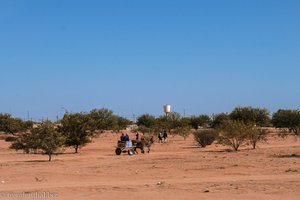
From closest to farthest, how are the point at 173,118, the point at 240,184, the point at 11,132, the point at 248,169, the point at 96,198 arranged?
the point at 96,198 → the point at 240,184 → the point at 248,169 → the point at 11,132 → the point at 173,118

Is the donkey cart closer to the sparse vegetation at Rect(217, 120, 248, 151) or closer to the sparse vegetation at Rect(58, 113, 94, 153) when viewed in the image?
the sparse vegetation at Rect(58, 113, 94, 153)

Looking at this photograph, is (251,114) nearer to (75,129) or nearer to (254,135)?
(254,135)

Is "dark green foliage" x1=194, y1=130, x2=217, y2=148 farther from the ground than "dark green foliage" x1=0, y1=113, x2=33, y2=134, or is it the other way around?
"dark green foliage" x1=0, y1=113, x2=33, y2=134

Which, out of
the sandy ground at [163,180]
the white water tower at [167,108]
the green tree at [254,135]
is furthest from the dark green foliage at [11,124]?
the sandy ground at [163,180]

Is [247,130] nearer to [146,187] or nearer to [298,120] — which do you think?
[146,187]

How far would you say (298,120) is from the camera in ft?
246

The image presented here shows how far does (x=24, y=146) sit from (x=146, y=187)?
2194cm

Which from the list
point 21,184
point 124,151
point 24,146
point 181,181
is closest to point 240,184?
point 181,181

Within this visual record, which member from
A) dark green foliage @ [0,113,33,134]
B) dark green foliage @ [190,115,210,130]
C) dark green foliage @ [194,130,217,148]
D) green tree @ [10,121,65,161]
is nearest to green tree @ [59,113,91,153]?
green tree @ [10,121,65,161]

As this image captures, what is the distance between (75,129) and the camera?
41469 mm

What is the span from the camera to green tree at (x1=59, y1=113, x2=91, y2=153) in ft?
135

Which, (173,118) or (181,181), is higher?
(173,118)

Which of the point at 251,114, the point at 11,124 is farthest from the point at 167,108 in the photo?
the point at 11,124

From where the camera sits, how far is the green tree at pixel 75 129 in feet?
135
